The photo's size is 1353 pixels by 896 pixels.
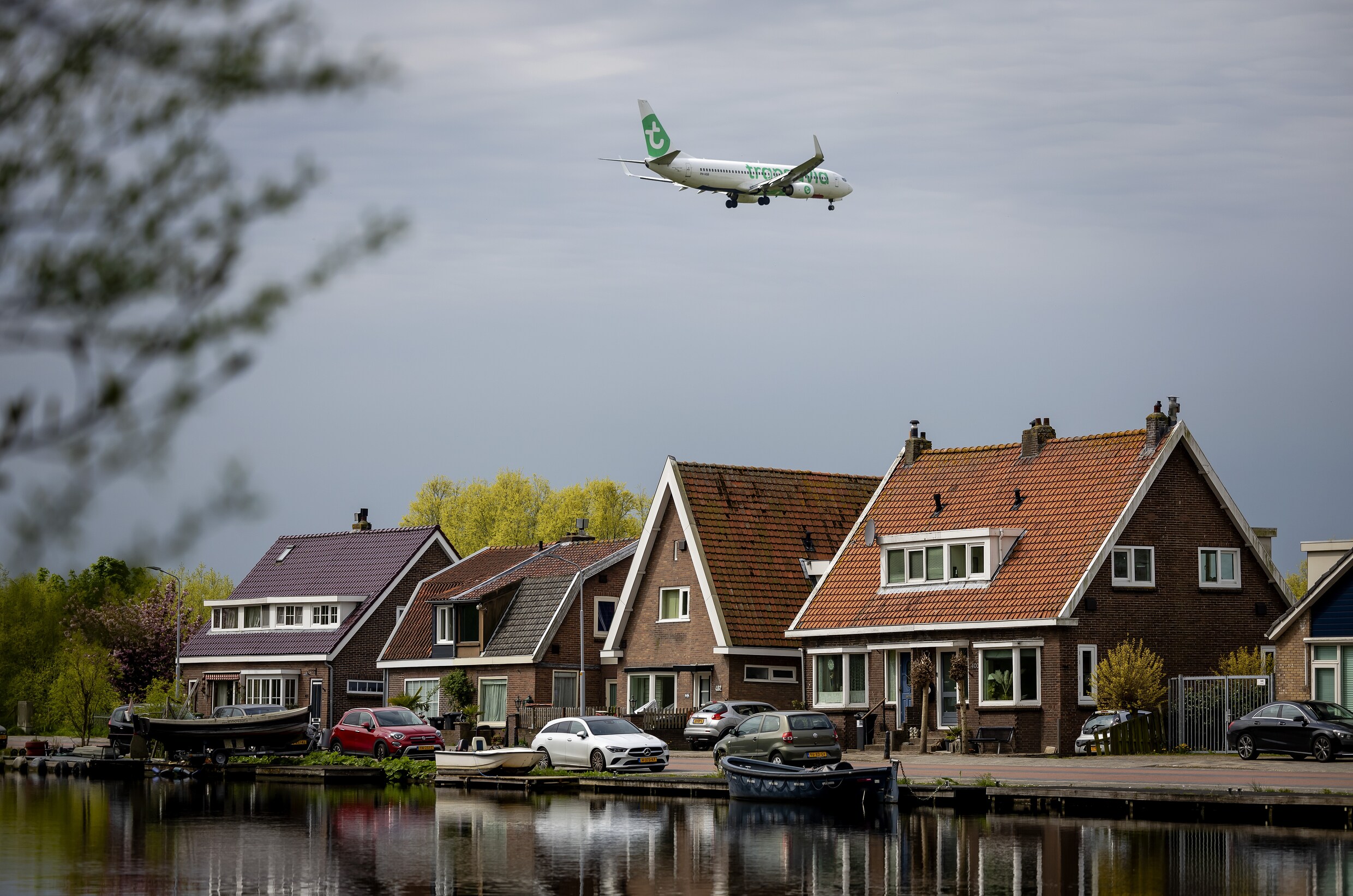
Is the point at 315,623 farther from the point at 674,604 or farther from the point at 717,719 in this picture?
the point at 717,719

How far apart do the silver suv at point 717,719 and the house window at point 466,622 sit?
1472cm

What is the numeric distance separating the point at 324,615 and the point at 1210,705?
39011 millimetres

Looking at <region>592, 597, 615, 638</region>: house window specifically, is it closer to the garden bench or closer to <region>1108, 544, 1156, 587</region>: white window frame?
the garden bench

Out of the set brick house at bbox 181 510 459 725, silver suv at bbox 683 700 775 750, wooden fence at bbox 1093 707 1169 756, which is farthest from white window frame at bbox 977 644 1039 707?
brick house at bbox 181 510 459 725

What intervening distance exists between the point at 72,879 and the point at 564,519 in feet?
263

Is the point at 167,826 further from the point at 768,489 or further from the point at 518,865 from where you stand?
the point at 768,489

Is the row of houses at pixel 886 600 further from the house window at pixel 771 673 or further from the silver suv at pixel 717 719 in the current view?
the silver suv at pixel 717 719

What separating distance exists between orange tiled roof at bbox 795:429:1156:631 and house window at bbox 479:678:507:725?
13.5 metres

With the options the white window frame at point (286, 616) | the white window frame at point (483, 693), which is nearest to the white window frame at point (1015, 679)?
the white window frame at point (483, 693)

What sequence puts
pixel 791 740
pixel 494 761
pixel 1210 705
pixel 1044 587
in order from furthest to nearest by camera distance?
1. pixel 1044 587
2. pixel 494 761
3. pixel 1210 705
4. pixel 791 740

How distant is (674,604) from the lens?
57.0 meters

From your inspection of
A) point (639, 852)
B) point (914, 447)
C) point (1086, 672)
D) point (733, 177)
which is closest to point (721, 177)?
point (733, 177)

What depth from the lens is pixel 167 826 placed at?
114 ft

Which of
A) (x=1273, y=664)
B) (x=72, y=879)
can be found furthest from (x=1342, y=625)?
(x=72, y=879)
